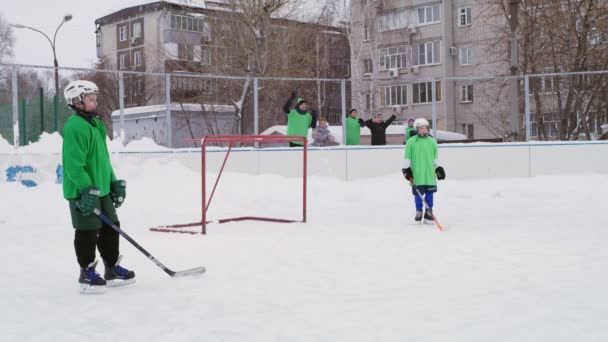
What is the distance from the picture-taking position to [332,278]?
5016 millimetres

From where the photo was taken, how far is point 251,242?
690 cm

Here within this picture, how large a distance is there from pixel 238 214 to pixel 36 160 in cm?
375

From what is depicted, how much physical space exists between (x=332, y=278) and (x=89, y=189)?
1703 mm

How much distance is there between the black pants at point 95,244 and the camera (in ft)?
15.4

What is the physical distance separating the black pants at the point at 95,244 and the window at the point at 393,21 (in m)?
32.8

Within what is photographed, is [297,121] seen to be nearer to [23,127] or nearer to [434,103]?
[434,103]

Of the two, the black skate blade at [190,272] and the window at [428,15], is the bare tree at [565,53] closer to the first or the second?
the black skate blade at [190,272]

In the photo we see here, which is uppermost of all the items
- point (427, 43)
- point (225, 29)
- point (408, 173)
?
point (427, 43)

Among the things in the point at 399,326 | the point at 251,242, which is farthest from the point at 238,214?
the point at 399,326

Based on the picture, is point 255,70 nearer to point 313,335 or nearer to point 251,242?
point 251,242

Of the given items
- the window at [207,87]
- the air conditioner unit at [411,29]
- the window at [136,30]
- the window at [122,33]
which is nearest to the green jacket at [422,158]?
the window at [207,87]

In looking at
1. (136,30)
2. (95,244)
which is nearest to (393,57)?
(136,30)

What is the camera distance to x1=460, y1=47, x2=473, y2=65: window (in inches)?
1385

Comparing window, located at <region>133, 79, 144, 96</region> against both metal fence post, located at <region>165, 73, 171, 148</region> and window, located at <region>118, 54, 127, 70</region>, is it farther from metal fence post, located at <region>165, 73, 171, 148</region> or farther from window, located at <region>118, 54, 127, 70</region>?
window, located at <region>118, 54, 127, 70</region>
